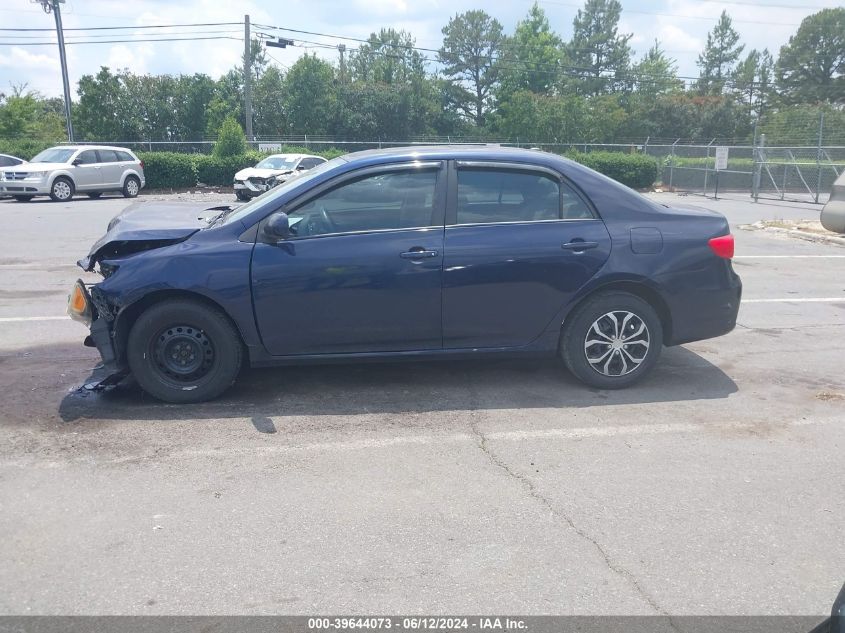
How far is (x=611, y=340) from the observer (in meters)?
5.75

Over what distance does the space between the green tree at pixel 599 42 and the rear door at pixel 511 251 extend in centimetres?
7839

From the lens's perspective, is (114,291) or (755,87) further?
(755,87)

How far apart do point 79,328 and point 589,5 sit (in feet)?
275

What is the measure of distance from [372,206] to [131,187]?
22.1m

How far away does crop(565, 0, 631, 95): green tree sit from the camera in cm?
8031

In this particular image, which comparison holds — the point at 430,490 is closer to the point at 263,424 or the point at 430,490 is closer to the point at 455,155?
the point at 263,424

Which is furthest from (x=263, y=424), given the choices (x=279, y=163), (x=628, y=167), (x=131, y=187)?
(x=628, y=167)

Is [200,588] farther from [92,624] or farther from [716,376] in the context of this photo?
[716,376]

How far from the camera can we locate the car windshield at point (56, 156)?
2348 centimetres

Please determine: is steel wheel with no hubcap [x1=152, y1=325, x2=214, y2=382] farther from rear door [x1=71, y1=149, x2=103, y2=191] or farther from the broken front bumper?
rear door [x1=71, y1=149, x2=103, y2=191]

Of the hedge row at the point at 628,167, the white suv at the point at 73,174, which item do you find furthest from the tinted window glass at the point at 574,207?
the hedge row at the point at 628,167

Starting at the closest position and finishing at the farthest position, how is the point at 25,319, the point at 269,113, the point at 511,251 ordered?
the point at 511,251
the point at 25,319
the point at 269,113

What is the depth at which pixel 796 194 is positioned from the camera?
31.8 m

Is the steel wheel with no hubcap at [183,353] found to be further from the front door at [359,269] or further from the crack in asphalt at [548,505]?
the crack in asphalt at [548,505]
